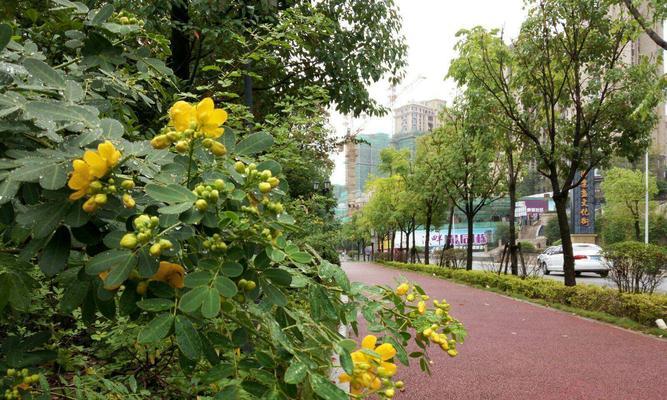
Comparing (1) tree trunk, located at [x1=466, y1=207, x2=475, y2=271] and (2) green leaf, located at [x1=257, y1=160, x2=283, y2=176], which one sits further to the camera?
(1) tree trunk, located at [x1=466, y1=207, x2=475, y2=271]

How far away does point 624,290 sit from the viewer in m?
7.94

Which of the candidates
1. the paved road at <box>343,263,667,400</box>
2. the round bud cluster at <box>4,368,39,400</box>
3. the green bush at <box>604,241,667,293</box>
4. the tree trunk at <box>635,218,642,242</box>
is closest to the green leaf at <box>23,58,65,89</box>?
the round bud cluster at <box>4,368,39,400</box>

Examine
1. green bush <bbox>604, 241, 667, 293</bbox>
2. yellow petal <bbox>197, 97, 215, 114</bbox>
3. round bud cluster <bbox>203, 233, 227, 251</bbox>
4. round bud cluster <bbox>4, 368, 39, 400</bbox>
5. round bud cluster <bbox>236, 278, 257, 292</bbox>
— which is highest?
yellow petal <bbox>197, 97, 215, 114</bbox>

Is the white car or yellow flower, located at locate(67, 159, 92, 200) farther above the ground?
yellow flower, located at locate(67, 159, 92, 200)

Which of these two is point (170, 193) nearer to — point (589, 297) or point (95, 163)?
point (95, 163)

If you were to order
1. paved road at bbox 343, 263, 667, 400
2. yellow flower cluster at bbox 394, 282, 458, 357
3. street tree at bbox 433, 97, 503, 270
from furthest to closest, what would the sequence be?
street tree at bbox 433, 97, 503, 270 < paved road at bbox 343, 263, 667, 400 < yellow flower cluster at bbox 394, 282, 458, 357

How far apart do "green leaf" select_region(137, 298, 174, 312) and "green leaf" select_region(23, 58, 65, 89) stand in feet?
1.43

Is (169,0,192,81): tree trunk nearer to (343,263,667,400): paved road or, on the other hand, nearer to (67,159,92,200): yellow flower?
(343,263,667,400): paved road

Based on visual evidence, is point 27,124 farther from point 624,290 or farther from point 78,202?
point 624,290

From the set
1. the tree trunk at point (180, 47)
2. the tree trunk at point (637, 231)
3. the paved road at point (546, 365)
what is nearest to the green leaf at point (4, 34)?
the paved road at point (546, 365)

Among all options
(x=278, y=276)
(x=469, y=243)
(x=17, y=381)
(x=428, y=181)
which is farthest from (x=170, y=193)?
(x=428, y=181)

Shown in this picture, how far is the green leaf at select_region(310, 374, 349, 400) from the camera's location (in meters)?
0.74

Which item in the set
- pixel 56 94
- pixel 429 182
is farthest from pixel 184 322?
pixel 429 182

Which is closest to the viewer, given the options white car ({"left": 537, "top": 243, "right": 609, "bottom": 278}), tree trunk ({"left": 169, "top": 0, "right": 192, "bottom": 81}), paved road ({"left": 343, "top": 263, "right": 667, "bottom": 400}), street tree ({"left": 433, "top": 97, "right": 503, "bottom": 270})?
paved road ({"left": 343, "top": 263, "right": 667, "bottom": 400})
